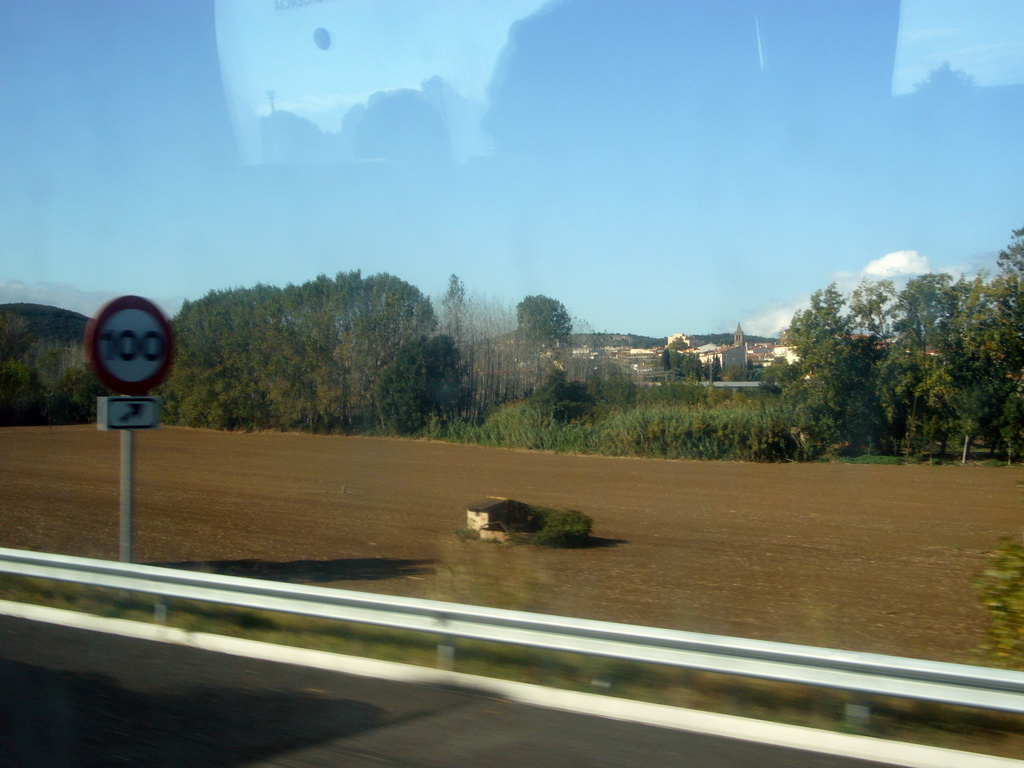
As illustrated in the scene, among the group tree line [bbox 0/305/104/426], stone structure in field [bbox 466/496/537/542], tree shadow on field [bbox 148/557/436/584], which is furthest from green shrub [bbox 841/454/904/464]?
tree line [bbox 0/305/104/426]

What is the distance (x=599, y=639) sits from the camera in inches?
206

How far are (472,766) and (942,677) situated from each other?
234 centimetres

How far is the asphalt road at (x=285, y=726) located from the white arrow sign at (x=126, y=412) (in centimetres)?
231

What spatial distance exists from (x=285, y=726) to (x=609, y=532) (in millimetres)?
14549

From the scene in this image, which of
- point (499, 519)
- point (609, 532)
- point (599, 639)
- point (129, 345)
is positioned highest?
point (129, 345)

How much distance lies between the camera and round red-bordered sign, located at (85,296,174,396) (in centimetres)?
754

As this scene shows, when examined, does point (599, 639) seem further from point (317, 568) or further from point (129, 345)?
point (317, 568)

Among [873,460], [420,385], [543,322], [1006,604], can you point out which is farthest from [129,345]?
[543,322]

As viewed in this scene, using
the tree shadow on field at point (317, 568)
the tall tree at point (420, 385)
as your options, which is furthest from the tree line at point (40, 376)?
the tree shadow on field at point (317, 568)

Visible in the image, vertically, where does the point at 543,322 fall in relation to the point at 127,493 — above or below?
above

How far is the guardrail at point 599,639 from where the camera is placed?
4336 mm

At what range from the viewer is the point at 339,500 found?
23.4 metres

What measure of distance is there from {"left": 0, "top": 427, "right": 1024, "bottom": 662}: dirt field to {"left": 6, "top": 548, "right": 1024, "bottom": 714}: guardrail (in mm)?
1908

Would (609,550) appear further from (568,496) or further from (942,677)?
(942,677)
